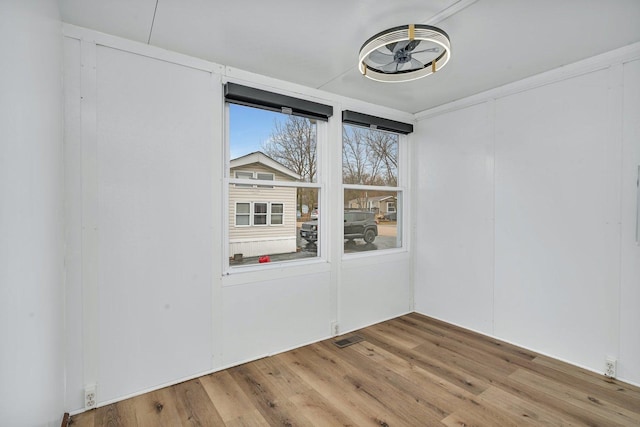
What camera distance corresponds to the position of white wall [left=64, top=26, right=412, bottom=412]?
6.69 ft

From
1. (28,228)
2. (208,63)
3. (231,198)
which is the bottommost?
(28,228)

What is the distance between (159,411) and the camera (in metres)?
2.05

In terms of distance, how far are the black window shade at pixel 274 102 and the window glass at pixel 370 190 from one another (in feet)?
1.67

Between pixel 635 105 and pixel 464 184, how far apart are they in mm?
1474

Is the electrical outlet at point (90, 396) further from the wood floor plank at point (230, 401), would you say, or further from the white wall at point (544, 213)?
the white wall at point (544, 213)

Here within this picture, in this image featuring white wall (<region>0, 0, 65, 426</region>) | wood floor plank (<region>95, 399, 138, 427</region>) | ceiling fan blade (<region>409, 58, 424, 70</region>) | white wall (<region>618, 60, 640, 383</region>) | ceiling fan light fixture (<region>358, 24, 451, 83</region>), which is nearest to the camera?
white wall (<region>0, 0, 65, 426</region>)

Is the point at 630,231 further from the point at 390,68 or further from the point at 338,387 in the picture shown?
the point at 338,387

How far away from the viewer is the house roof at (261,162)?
278 centimetres

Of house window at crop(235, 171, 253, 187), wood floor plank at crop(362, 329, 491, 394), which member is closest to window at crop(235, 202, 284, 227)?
house window at crop(235, 171, 253, 187)

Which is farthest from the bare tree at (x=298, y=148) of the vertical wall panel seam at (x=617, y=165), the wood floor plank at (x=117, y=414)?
the vertical wall panel seam at (x=617, y=165)

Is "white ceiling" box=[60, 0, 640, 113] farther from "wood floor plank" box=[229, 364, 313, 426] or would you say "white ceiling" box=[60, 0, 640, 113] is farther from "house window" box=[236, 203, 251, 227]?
"wood floor plank" box=[229, 364, 313, 426]

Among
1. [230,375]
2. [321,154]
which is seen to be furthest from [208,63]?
[230,375]

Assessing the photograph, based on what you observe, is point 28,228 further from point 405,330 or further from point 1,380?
point 405,330

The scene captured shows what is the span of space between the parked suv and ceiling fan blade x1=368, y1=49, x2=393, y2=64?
1689mm
